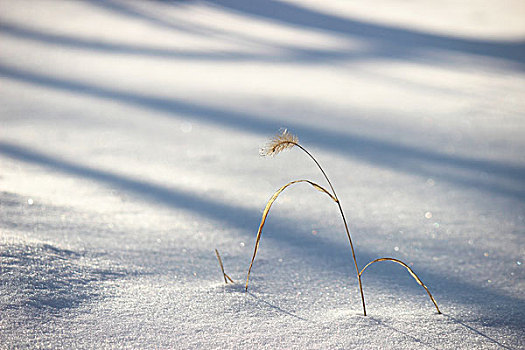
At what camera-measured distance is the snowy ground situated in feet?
2.62

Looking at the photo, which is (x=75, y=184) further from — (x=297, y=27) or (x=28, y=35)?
(x=297, y=27)

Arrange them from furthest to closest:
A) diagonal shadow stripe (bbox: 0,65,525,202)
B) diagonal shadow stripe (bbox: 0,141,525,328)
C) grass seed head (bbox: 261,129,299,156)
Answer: diagonal shadow stripe (bbox: 0,65,525,202), diagonal shadow stripe (bbox: 0,141,525,328), grass seed head (bbox: 261,129,299,156)

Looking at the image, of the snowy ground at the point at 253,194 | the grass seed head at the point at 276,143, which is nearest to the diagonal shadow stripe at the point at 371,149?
the snowy ground at the point at 253,194

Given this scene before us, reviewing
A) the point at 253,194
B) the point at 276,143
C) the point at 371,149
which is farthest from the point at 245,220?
the point at 371,149

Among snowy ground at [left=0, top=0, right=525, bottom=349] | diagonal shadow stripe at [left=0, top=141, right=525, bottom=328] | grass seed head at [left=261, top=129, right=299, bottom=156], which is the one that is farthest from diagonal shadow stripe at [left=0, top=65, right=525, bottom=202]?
grass seed head at [left=261, top=129, right=299, bottom=156]

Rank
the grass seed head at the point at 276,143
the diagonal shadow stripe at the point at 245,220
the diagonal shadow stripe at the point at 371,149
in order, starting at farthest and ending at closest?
the diagonal shadow stripe at the point at 371,149 < the diagonal shadow stripe at the point at 245,220 < the grass seed head at the point at 276,143

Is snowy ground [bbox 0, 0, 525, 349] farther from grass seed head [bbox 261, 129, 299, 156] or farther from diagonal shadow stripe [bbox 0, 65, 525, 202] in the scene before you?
grass seed head [bbox 261, 129, 299, 156]

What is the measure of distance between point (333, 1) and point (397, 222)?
4.48 m

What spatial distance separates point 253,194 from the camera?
1.53 m

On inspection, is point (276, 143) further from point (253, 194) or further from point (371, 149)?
point (371, 149)

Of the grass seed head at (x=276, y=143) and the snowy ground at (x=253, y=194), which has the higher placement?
the grass seed head at (x=276, y=143)

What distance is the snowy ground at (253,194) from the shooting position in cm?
80

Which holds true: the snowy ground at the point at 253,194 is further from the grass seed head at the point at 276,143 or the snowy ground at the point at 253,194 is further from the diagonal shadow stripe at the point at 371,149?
the grass seed head at the point at 276,143

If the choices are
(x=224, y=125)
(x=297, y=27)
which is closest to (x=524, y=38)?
(x=297, y=27)
